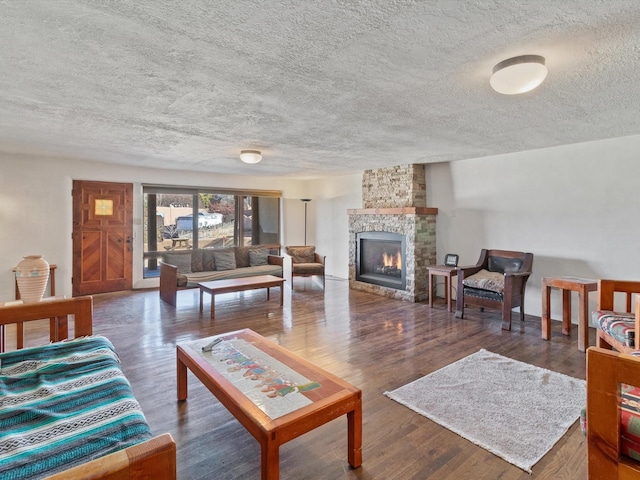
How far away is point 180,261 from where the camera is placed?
5.65m

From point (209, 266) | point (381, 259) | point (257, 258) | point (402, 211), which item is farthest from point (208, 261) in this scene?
point (402, 211)

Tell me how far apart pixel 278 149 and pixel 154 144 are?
5.09 feet

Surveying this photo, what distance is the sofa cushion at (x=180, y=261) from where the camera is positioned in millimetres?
5594

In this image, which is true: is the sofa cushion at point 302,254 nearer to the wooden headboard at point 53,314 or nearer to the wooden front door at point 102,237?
the wooden front door at point 102,237

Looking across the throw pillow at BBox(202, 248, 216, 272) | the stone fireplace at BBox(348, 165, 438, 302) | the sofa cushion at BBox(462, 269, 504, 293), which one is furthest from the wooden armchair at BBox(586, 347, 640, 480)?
the throw pillow at BBox(202, 248, 216, 272)

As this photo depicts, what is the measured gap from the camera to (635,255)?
3.64m

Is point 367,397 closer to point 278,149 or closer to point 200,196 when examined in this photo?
point 278,149

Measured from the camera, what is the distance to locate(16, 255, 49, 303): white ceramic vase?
2.14m

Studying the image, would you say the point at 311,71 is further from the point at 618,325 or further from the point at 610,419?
the point at 618,325

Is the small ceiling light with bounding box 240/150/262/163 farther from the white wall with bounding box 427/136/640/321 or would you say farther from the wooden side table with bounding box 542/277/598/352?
the wooden side table with bounding box 542/277/598/352

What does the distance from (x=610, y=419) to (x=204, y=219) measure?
268 inches

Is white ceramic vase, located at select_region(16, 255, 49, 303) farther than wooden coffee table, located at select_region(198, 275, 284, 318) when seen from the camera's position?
No

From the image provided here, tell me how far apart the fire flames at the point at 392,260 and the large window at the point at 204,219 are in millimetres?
3012

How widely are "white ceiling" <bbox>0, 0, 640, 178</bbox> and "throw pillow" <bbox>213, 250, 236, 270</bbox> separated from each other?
2510mm
